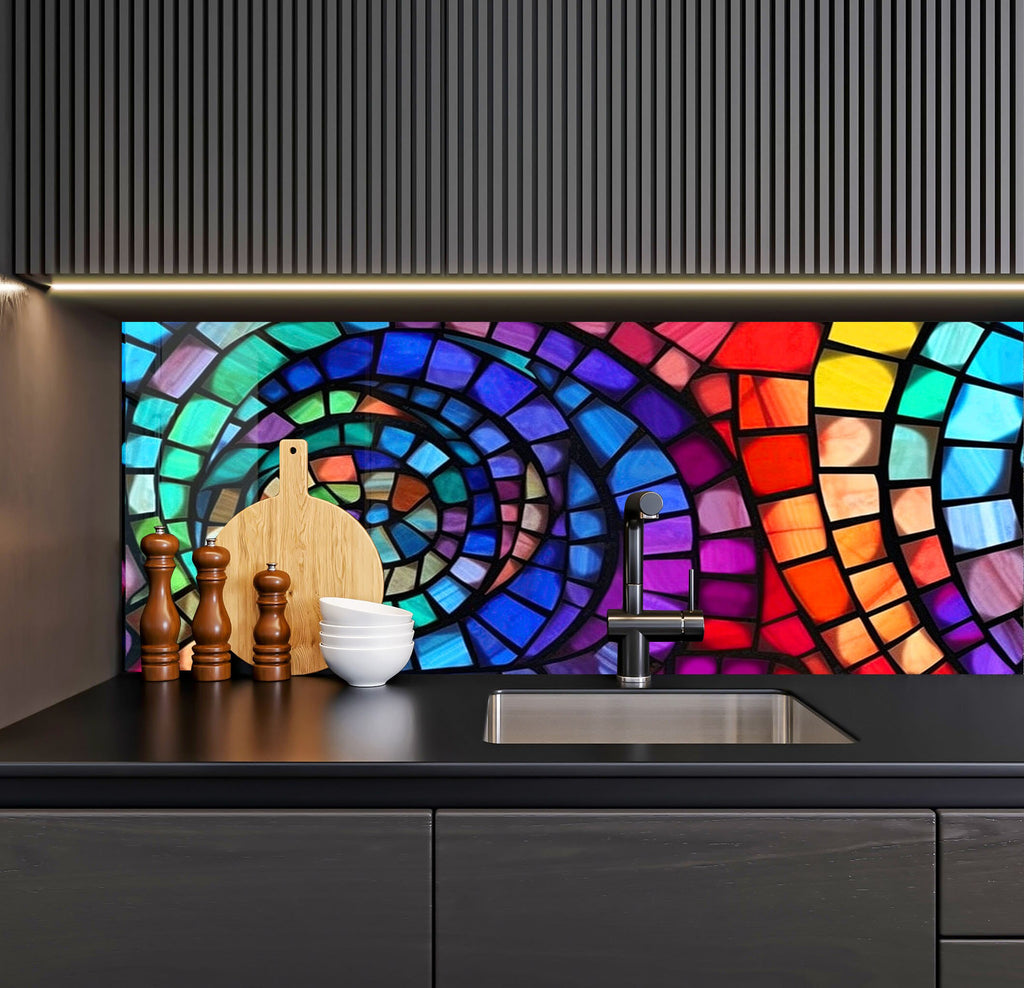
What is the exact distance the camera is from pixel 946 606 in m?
1.80

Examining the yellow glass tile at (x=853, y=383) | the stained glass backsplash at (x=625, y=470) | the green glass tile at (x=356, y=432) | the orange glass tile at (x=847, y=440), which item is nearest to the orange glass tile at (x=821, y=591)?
the stained glass backsplash at (x=625, y=470)

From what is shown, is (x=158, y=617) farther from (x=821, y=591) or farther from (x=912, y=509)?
(x=912, y=509)

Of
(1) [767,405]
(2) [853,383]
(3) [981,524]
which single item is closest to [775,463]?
(1) [767,405]

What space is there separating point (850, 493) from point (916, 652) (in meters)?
0.35

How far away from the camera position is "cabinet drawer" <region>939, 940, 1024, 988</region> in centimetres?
111

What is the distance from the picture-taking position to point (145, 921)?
1120mm

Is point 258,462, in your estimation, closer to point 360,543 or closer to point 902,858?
point 360,543

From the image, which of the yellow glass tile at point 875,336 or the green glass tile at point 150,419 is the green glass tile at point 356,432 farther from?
the yellow glass tile at point 875,336

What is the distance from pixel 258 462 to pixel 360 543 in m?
0.27

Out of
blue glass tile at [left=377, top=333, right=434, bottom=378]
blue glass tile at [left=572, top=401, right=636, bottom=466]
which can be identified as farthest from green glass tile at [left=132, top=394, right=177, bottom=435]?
blue glass tile at [left=572, top=401, right=636, bottom=466]

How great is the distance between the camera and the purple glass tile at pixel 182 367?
1.80 metres

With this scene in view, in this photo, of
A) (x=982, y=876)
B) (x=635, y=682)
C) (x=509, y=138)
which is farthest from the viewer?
(x=635, y=682)

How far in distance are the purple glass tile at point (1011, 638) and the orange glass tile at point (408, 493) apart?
3.92ft

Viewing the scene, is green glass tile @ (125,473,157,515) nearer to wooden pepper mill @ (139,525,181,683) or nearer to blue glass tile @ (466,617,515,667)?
wooden pepper mill @ (139,525,181,683)
